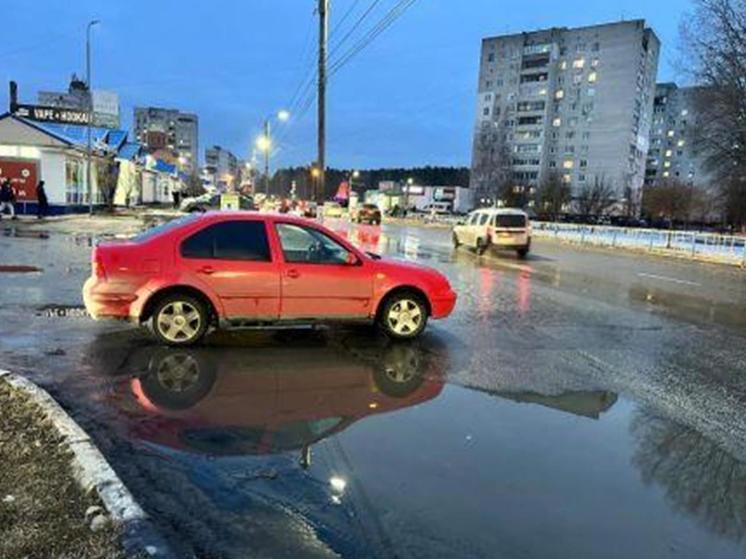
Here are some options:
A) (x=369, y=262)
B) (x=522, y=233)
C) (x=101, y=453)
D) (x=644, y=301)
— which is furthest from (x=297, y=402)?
(x=522, y=233)

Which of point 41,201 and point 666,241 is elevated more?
point 41,201

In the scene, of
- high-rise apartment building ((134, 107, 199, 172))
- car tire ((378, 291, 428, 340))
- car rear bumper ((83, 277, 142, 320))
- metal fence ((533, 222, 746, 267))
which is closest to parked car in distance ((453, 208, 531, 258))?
metal fence ((533, 222, 746, 267))

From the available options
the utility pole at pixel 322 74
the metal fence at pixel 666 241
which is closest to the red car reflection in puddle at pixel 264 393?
the utility pole at pixel 322 74

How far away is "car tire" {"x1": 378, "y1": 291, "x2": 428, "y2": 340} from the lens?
31.7ft

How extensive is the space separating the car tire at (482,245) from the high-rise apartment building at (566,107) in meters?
95.9

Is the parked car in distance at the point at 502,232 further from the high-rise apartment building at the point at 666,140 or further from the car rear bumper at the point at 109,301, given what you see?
the high-rise apartment building at the point at 666,140

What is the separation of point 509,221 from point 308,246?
66.7 feet

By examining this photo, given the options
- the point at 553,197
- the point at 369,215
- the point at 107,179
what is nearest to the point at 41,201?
the point at 107,179

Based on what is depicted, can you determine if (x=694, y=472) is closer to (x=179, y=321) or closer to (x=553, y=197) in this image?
(x=179, y=321)

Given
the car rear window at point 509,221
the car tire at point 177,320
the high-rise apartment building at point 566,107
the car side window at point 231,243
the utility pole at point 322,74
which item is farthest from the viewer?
the high-rise apartment building at point 566,107

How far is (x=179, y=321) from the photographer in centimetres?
879

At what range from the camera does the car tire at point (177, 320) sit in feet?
28.7

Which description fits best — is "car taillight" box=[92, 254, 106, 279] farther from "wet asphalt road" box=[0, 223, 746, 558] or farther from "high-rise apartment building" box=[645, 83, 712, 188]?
"high-rise apartment building" box=[645, 83, 712, 188]

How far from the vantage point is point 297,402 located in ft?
22.0
